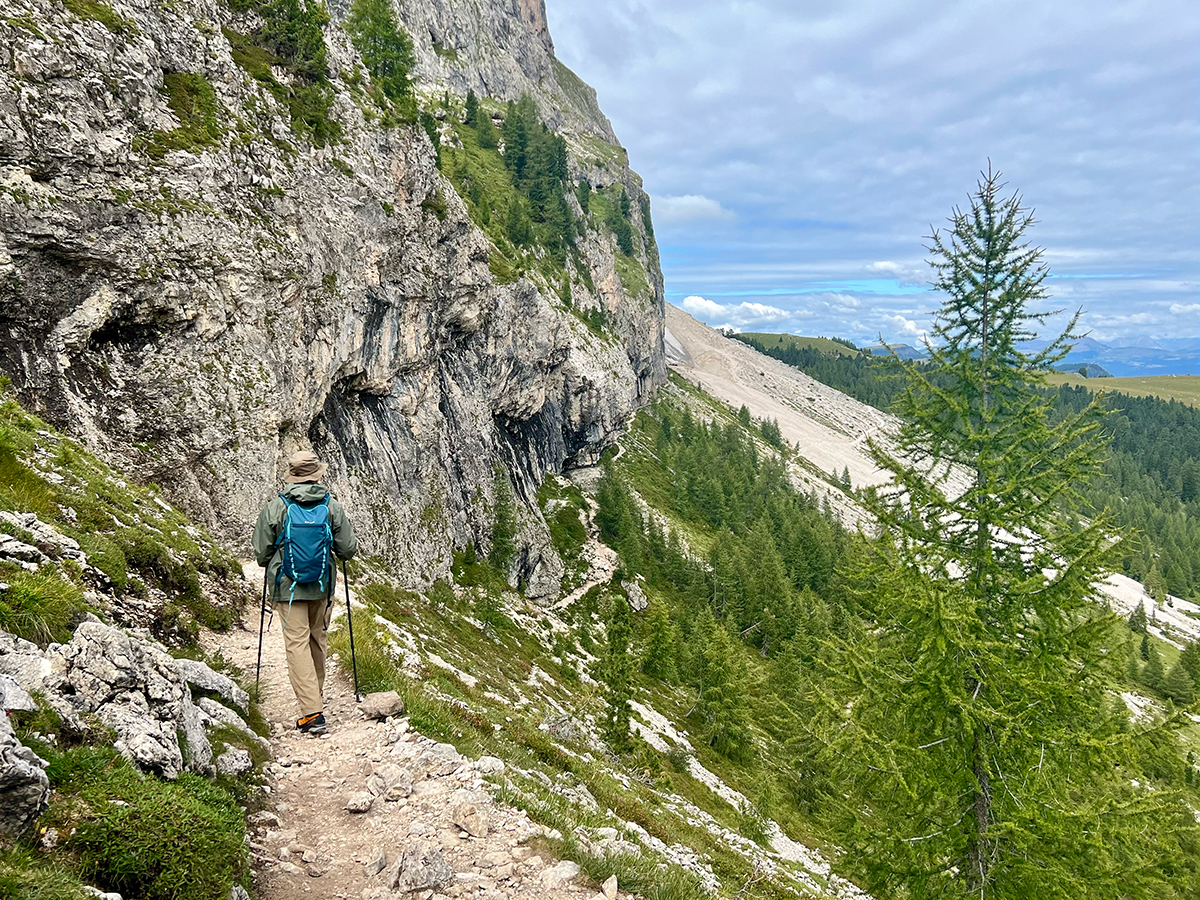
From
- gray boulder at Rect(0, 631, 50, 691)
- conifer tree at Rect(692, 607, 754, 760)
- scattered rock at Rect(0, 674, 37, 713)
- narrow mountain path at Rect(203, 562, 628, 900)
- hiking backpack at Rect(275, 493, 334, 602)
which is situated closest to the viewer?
scattered rock at Rect(0, 674, 37, 713)

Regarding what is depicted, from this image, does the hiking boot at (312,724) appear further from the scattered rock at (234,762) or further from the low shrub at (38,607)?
the low shrub at (38,607)

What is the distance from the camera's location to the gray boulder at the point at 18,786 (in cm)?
364

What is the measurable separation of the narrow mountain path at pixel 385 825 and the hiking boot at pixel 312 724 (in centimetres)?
11

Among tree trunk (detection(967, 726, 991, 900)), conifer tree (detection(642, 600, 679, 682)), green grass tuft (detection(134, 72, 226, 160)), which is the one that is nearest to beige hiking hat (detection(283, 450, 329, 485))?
tree trunk (detection(967, 726, 991, 900))

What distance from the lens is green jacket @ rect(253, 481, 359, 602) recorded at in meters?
7.83

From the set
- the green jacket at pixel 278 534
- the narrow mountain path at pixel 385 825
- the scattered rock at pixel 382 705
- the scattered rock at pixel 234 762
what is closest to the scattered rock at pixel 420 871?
the narrow mountain path at pixel 385 825

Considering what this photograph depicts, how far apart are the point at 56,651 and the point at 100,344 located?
63.5ft

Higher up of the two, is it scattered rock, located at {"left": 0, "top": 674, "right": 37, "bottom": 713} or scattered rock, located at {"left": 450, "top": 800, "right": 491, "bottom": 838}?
scattered rock, located at {"left": 0, "top": 674, "right": 37, "bottom": 713}

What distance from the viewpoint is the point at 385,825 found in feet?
20.5

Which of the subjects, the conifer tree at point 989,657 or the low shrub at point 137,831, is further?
the conifer tree at point 989,657

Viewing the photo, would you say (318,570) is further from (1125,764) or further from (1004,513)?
(1125,764)

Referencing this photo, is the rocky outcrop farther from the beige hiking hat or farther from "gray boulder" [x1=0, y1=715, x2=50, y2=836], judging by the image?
the beige hiking hat

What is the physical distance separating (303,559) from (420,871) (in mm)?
4237

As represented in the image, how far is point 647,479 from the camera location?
346 ft
